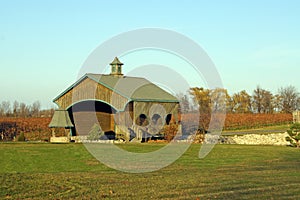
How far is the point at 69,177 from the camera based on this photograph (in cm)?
1185

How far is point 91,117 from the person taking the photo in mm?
36812

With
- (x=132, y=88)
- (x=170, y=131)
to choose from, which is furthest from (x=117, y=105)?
(x=170, y=131)

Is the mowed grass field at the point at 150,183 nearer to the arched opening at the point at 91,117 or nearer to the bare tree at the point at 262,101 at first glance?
the arched opening at the point at 91,117

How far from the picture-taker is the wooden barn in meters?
30.8

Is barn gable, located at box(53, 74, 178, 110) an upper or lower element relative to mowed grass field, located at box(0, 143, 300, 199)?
upper

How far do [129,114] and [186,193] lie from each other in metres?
23.1

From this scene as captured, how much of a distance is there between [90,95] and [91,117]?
197 inches

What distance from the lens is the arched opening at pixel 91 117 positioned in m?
35.2

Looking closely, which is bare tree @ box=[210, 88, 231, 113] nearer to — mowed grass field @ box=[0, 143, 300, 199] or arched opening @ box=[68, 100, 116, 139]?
arched opening @ box=[68, 100, 116, 139]

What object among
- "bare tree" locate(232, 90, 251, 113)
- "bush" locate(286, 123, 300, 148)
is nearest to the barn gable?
"bush" locate(286, 123, 300, 148)

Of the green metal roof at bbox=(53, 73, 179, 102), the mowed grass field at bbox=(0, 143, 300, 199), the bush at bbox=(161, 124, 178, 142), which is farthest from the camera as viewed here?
the green metal roof at bbox=(53, 73, 179, 102)

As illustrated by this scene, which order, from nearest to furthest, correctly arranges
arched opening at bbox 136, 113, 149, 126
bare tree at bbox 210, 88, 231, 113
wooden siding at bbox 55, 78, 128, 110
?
wooden siding at bbox 55, 78, 128, 110, arched opening at bbox 136, 113, 149, 126, bare tree at bbox 210, 88, 231, 113

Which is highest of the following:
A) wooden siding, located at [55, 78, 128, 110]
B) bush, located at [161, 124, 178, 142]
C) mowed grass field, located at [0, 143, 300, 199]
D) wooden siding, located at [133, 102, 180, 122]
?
wooden siding, located at [55, 78, 128, 110]

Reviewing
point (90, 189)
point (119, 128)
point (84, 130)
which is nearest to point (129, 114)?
point (119, 128)
